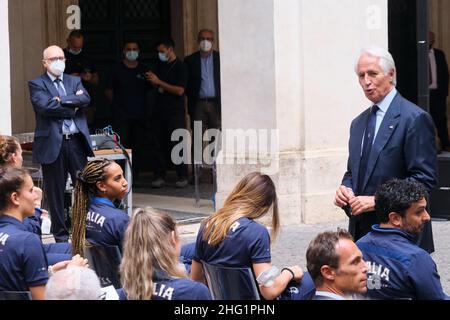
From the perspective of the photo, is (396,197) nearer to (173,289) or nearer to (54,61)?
(173,289)

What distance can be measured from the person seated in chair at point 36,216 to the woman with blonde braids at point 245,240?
3.72 feet

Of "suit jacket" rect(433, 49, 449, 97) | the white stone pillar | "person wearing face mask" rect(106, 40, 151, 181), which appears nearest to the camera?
the white stone pillar

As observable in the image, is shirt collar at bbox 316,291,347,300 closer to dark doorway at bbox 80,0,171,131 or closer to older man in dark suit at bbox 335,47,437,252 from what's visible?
older man in dark suit at bbox 335,47,437,252

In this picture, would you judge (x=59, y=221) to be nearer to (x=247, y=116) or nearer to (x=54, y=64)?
(x=54, y=64)

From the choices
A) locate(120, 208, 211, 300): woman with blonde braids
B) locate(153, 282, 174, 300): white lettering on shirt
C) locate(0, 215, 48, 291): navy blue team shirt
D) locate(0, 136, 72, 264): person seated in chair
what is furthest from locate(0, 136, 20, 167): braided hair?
locate(153, 282, 174, 300): white lettering on shirt

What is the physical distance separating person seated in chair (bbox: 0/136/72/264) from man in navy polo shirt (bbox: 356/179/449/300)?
6.87ft

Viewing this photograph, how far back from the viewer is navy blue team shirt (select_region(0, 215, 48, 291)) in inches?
223

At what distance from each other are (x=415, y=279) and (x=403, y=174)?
1.18m

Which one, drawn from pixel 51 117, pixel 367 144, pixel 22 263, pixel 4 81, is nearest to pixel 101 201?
pixel 22 263

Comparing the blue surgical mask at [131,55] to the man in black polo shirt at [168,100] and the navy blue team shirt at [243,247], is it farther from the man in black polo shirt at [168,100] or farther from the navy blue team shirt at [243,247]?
the navy blue team shirt at [243,247]

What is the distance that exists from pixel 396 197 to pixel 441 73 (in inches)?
460

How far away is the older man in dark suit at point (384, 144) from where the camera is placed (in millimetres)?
6426

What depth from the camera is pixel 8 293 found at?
Answer: 5234 mm

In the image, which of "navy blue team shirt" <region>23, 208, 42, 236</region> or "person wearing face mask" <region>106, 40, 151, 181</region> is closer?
"navy blue team shirt" <region>23, 208, 42, 236</region>
